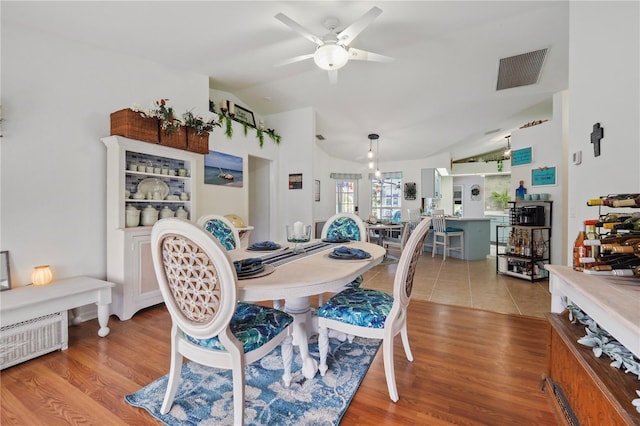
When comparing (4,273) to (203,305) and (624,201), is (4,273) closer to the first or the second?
(203,305)

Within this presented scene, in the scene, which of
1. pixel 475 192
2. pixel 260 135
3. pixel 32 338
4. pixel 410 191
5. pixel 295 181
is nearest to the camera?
pixel 32 338

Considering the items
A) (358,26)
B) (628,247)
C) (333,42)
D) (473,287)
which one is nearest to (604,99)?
(628,247)

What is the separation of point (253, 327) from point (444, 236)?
5044mm

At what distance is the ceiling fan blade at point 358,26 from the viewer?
201 cm

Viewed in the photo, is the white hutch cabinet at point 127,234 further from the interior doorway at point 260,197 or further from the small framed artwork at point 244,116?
the interior doorway at point 260,197

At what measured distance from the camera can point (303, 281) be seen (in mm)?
1305

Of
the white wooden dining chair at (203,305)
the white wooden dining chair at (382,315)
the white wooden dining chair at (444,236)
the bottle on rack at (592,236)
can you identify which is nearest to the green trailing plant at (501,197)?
the white wooden dining chair at (444,236)

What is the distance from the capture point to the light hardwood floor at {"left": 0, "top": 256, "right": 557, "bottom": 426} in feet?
4.53

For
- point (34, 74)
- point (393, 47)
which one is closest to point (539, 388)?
point (393, 47)

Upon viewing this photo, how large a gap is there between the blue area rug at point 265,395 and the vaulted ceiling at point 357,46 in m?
2.90

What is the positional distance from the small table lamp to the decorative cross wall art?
13.5ft

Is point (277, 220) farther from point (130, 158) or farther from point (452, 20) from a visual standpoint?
point (452, 20)

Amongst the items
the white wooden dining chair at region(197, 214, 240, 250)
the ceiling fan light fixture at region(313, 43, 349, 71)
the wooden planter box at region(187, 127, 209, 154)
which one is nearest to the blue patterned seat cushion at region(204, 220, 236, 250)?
the white wooden dining chair at region(197, 214, 240, 250)

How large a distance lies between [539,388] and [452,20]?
3.14 metres
